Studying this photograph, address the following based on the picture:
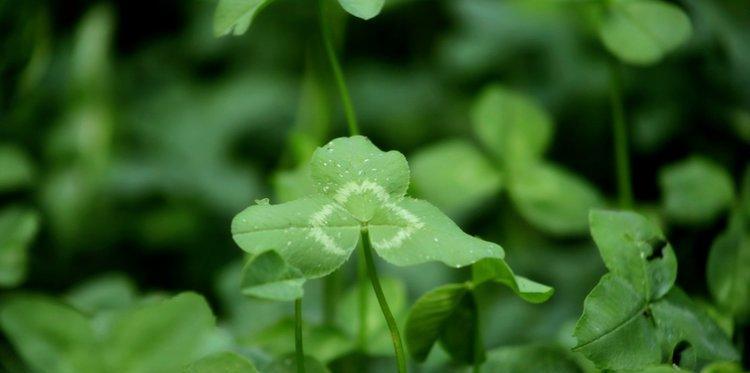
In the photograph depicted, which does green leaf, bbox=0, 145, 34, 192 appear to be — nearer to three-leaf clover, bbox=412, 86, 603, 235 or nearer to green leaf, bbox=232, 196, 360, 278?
three-leaf clover, bbox=412, 86, 603, 235

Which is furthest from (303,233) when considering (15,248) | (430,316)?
(15,248)

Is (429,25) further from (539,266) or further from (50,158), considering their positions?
(50,158)

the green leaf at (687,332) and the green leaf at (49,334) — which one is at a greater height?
the green leaf at (49,334)

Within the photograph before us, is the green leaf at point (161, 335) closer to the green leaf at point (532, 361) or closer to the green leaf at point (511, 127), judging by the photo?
the green leaf at point (532, 361)

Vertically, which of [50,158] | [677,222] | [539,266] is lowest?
[539,266]

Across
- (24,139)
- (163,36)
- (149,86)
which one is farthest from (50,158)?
(163,36)

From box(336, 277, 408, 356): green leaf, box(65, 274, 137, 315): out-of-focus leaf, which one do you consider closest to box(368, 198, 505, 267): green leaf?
box(336, 277, 408, 356): green leaf

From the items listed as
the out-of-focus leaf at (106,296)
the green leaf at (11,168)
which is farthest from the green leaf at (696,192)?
the green leaf at (11,168)
